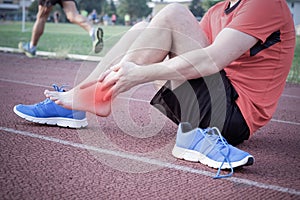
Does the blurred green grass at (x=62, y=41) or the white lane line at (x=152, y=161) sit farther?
the blurred green grass at (x=62, y=41)

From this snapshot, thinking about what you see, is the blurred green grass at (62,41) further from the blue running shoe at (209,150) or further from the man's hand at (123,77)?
the blue running shoe at (209,150)

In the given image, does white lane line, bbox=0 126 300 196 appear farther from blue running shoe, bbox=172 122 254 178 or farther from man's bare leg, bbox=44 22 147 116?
man's bare leg, bbox=44 22 147 116

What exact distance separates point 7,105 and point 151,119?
127cm

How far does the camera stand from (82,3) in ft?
252

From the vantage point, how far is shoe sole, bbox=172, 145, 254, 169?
2.39m

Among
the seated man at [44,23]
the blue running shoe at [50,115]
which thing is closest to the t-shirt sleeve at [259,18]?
the blue running shoe at [50,115]

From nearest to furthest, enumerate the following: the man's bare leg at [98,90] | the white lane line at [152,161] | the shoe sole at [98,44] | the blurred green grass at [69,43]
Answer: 1. the white lane line at [152,161]
2. the man's bare leg at [98,90]
3. the blurred green grass at [69,43]
4. the shoe sole at [98,44]

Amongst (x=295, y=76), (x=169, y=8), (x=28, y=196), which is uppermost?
A: (x=169, y=8)

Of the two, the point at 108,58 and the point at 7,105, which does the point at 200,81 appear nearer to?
the point at 108,58

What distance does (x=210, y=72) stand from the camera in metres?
2.51

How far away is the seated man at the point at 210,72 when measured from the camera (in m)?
2.47

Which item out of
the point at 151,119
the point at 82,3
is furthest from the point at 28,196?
the point at 82,3

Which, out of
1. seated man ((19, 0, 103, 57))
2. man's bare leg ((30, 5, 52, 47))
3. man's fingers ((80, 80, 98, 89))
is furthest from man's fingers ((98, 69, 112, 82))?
man's bare leg ((30, 5, 52, 47))

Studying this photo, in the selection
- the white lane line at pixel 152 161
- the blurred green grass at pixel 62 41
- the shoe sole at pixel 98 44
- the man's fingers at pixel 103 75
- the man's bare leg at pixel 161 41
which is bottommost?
the blurred green grass at pixel 62 41
